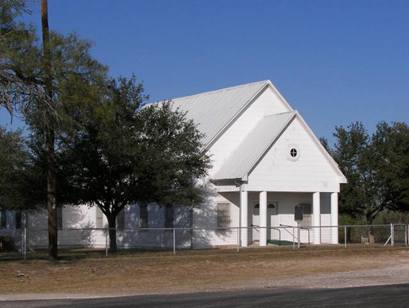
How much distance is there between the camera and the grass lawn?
70.6ft

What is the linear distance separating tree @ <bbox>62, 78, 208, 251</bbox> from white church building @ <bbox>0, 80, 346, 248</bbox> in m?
4.22

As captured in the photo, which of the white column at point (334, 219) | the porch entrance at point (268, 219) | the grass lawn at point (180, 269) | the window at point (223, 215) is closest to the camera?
the grass lawn at point (180, 269)

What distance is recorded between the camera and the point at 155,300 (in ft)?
56.4

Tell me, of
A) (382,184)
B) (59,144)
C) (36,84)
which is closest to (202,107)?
(382,184)

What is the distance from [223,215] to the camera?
3819cm

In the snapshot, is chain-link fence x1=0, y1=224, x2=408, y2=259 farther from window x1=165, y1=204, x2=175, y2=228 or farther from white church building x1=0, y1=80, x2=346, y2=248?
window x1=165, y1=204, x2=175, y2=228

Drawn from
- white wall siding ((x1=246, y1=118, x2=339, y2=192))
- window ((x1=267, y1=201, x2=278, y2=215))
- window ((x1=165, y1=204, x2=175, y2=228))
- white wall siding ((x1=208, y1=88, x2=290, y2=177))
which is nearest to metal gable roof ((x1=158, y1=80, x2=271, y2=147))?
white wall siding ((x1=208, y1=88, x2=290, y2=177))

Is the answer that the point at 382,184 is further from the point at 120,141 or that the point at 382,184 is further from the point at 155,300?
the point at 155,300

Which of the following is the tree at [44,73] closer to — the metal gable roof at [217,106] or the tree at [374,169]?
the metal gable roof at [217,106]

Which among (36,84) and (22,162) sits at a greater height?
(36,84)

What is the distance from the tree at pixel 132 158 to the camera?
1211 inches

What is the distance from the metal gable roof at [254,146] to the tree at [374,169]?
550 centimetres

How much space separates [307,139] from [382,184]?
18.4 ft

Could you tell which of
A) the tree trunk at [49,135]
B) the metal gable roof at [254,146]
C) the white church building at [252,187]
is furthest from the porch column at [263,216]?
the tree trunk at [49,135]
